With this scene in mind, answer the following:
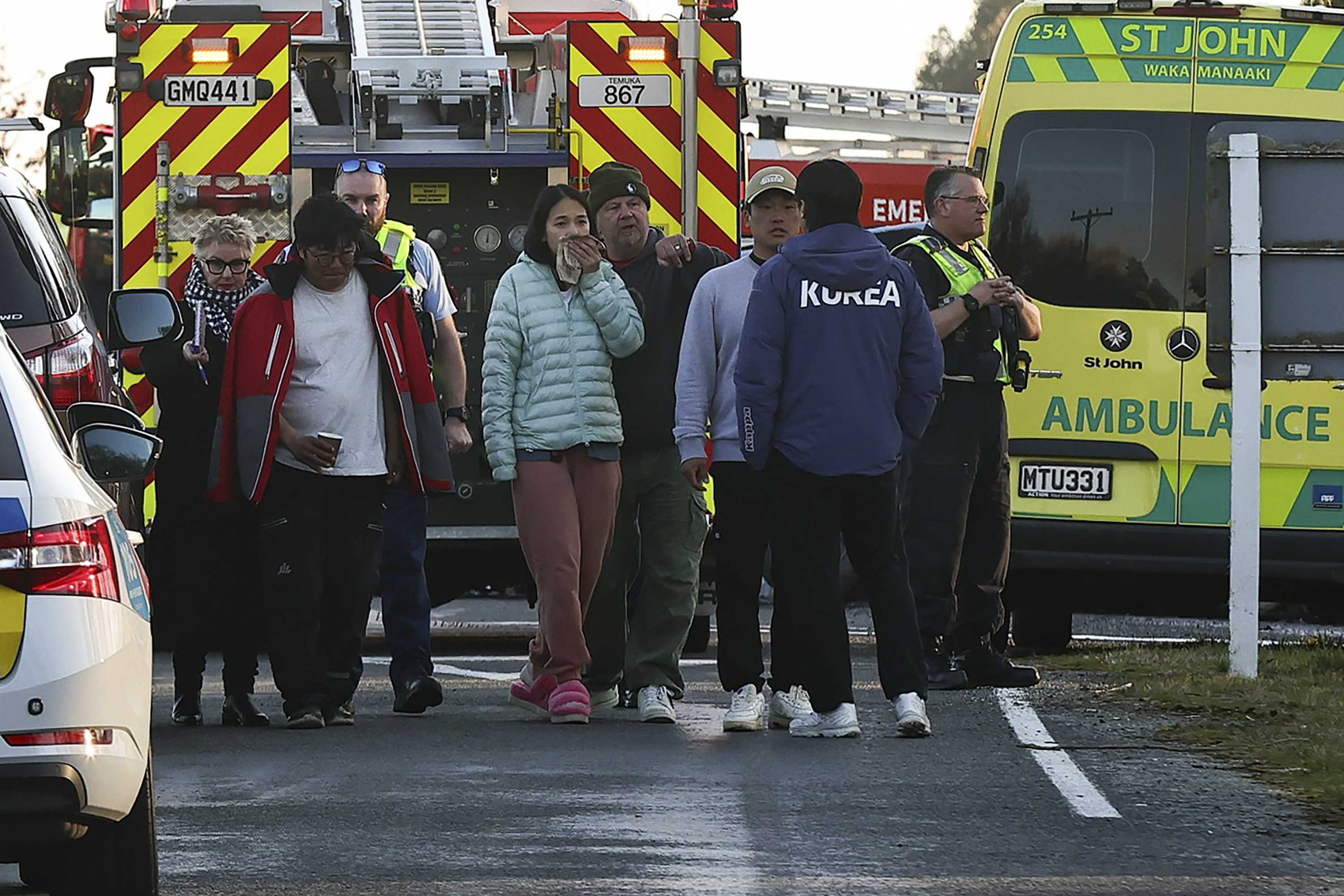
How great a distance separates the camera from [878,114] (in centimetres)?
2766

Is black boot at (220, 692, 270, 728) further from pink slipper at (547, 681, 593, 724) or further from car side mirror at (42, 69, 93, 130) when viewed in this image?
car side mirror at (42, 69, 93, 130)

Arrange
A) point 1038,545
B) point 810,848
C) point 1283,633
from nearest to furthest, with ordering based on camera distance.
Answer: point 810,848, point 1038,545, point 1283,633

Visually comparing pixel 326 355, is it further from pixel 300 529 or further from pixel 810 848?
pixel 810 848

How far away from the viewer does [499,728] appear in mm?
9695

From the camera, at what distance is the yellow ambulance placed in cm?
1204

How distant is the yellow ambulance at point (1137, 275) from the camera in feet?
39.5

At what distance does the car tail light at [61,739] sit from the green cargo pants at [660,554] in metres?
4.65

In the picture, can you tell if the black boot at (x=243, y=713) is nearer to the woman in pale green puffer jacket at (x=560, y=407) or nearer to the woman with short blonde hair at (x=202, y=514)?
the woman with short blonde hair at (x=202, y=514)

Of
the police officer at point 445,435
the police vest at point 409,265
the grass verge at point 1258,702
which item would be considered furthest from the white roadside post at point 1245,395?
the police vest at point 409,265

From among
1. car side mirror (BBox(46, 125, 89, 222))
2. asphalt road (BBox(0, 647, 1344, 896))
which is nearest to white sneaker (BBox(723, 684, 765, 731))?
asphalt road (BBox(0, 647, 1344, 896))

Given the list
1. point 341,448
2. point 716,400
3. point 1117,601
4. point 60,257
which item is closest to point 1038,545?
point 1117,601

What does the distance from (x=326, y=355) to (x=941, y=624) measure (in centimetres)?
261

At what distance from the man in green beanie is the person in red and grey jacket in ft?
2.26

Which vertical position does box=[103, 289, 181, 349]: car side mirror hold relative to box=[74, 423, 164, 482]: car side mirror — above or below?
above
